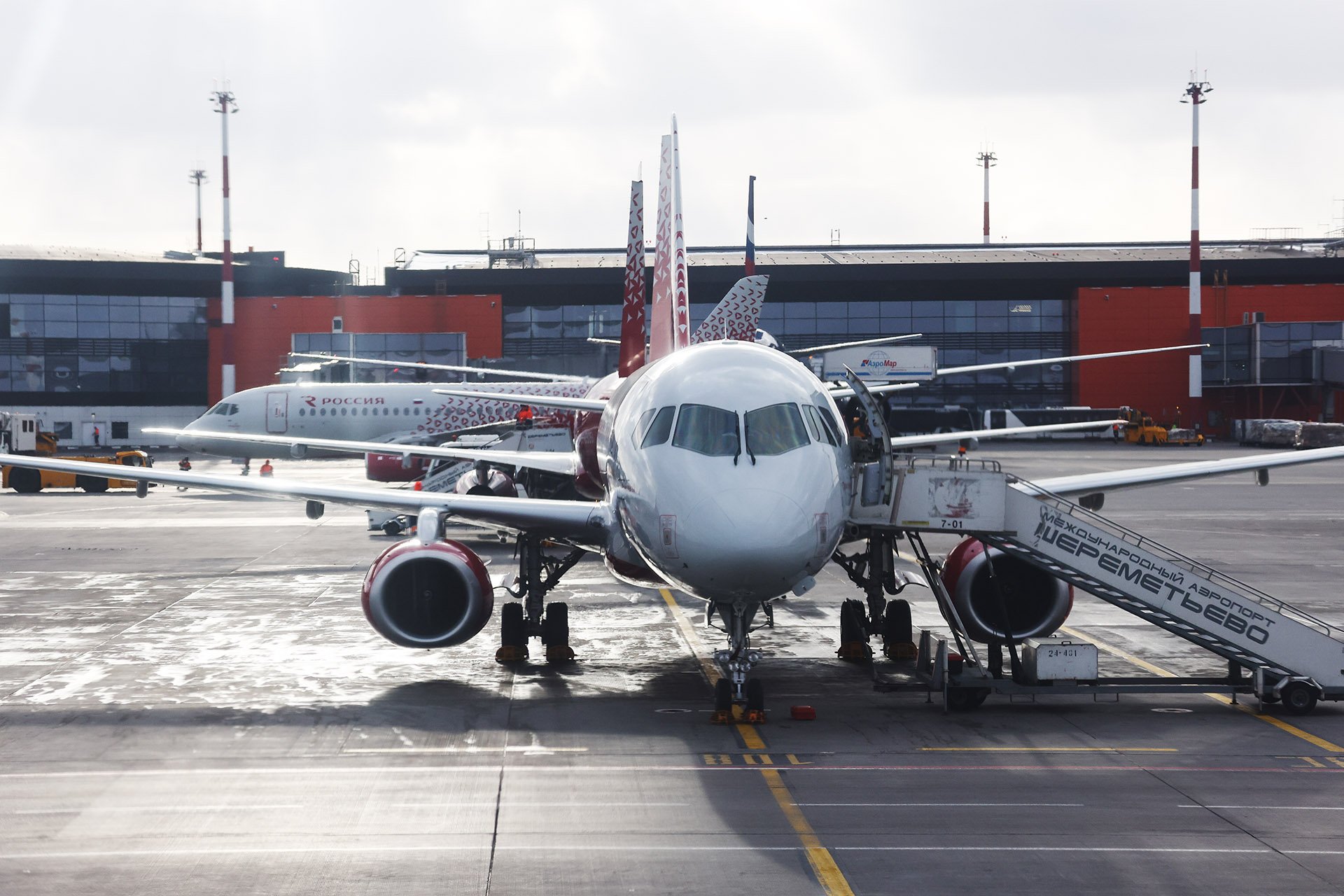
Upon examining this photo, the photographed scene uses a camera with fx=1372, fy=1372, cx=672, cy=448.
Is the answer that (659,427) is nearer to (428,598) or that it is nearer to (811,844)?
(428,598)

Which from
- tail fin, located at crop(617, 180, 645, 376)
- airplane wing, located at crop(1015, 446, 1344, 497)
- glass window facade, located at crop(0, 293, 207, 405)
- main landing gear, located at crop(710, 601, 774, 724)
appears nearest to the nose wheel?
main landing gear, located at crop(710, 601, 774, 724)

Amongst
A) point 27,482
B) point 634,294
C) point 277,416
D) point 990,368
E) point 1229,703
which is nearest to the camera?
point 1229,703

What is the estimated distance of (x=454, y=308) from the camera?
106375 mm

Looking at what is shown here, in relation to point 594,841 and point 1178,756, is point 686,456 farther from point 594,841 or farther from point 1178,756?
point 1178,756

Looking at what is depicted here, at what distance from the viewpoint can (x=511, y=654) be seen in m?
21.8

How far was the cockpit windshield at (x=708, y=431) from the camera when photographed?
15.9 m

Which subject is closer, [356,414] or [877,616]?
[877,616]

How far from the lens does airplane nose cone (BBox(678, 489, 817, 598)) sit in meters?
15.1

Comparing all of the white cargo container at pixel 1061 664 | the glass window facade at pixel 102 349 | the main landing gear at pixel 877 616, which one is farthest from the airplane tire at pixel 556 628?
the glass window facade at pixel 102 349

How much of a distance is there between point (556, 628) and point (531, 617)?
17.3 inches

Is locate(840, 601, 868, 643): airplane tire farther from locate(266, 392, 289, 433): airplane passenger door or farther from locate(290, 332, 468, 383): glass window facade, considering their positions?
locate(290, 332, 468, 383): glass window facade

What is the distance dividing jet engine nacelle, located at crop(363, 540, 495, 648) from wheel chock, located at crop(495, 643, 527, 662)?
2451mm

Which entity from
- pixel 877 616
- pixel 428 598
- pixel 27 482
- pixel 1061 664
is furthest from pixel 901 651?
pixel 27 482

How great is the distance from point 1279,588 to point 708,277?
78642 millimetres
